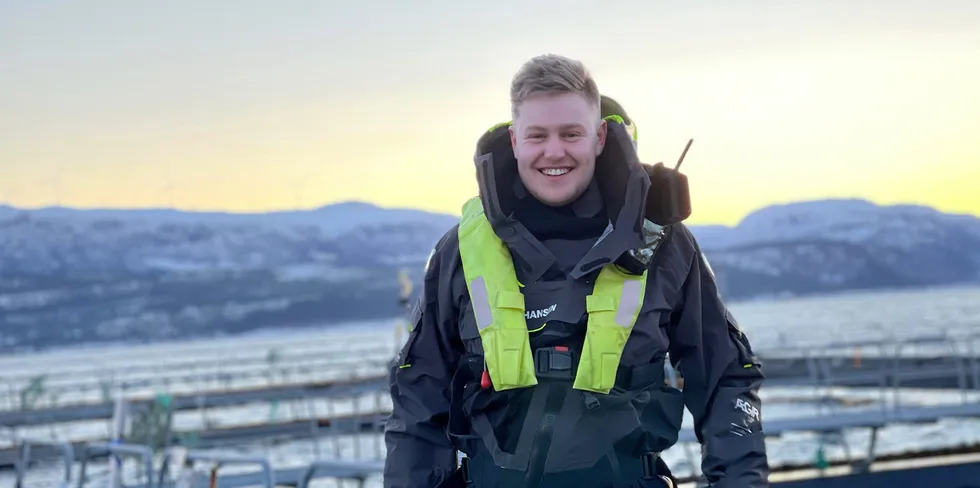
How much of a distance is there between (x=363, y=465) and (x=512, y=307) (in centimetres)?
279

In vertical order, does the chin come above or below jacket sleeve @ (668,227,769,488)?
above

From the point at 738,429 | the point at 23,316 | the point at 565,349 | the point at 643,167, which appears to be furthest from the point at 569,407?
the point at 23,316

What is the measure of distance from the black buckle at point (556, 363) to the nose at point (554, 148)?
0.46 metres

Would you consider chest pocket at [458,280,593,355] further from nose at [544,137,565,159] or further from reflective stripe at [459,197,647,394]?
nose at [544,137,565,159]

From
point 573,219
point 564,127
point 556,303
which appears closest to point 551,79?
point 564,127

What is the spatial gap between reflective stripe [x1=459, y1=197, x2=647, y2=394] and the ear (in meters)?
0.30

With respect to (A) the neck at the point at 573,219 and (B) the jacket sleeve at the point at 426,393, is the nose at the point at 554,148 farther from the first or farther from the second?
(B) the jacket sleeve at the point at 426,393

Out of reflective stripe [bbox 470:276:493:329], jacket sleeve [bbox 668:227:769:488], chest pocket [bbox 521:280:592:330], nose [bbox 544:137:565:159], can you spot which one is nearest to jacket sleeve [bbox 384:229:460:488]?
reflective stripe [bbox 470:276:493:329]

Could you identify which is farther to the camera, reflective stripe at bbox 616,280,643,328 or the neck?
Result: the neck

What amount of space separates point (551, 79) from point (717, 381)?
85 cm

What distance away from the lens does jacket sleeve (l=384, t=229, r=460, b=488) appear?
265 centimetres

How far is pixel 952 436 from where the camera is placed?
15516mm

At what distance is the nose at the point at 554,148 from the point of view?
253cm

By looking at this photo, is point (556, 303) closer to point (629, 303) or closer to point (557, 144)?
point (629, 303)
